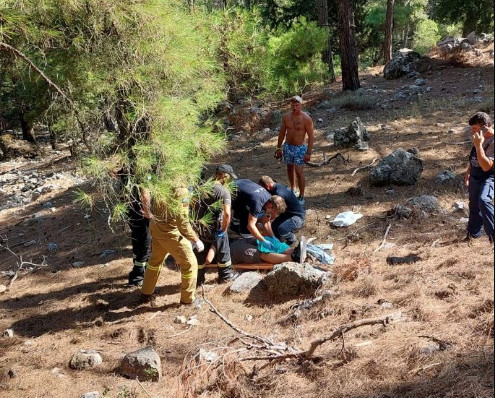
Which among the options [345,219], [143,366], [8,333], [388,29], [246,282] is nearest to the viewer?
[143,366]

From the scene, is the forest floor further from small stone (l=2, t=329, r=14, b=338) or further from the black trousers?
the black trousers

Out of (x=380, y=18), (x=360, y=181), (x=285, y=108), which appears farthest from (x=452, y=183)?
(x=380, y=18)

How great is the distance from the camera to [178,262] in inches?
188

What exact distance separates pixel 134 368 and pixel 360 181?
4.82 metres

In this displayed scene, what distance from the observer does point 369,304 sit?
406 cm

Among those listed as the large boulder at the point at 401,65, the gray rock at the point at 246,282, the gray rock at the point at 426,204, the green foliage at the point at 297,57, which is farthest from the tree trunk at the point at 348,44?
the gray rock at the point at 246,282

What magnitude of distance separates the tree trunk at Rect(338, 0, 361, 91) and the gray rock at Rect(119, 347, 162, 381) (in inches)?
417

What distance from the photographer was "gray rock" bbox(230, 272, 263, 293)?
5055 mm

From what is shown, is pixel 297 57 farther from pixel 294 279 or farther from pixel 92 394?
pixel 92 394

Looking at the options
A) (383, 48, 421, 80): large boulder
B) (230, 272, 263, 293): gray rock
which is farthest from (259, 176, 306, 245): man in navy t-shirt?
(383, 48, 421, 80): large boulder

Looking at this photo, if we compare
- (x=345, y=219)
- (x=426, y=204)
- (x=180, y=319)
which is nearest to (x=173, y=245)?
(x=180, y=319)

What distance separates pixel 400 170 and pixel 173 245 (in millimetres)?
3898

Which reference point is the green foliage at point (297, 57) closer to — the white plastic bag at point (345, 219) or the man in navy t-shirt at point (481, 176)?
the white plastic bag at point (345, 219)

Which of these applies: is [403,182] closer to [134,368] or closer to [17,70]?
[134,368]
